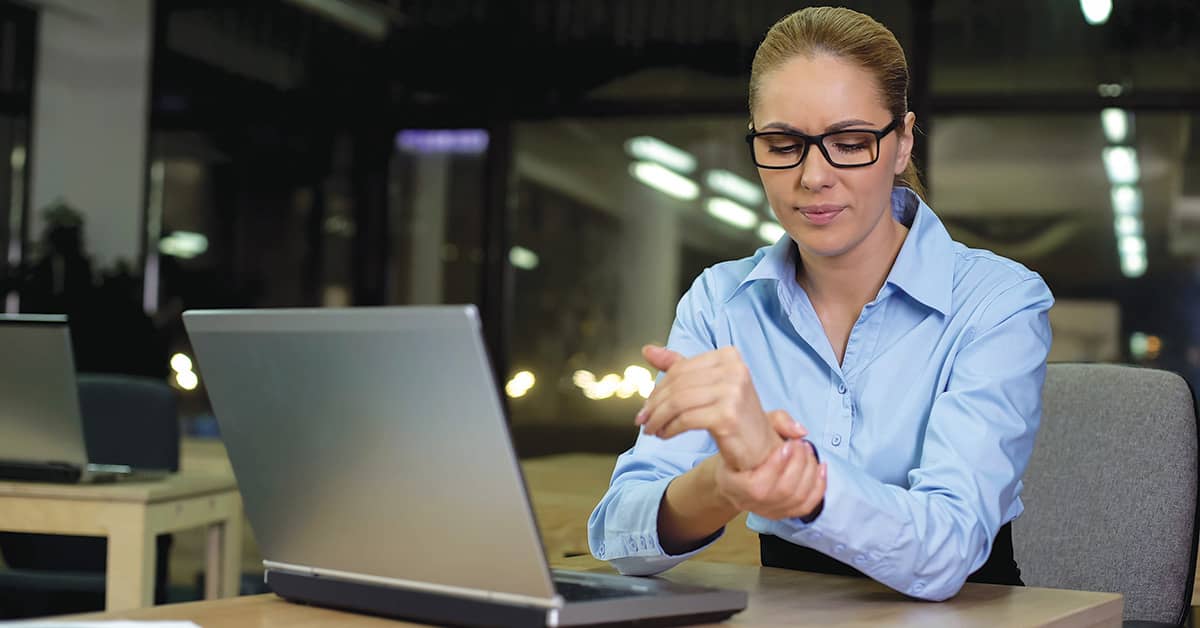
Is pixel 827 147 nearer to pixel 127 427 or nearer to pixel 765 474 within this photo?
pixel 765 474

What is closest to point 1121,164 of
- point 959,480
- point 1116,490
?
point 1116,490

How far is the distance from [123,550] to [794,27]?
1935mm

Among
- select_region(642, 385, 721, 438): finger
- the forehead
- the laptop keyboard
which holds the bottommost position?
the laptop keyboard

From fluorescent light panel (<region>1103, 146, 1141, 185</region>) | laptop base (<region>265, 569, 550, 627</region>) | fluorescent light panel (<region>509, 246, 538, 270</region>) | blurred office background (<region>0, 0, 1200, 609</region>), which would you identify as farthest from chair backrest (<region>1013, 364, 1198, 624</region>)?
fluorescent light panel (<region>509, 246, 538, 270</region>)

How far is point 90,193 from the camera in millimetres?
6391

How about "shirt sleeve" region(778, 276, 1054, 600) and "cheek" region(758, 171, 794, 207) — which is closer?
"shirt sleeve" region(778, 276, 1054, 600)

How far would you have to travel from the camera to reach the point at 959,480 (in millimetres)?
1339

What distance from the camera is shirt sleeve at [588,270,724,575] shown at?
55.6 inches

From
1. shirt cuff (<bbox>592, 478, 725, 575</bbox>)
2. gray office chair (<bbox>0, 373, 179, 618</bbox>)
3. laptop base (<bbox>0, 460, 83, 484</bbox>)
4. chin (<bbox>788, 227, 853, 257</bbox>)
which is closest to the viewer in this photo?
shirt cuff (<bbox>592, 478, 725, 575</bbox>)

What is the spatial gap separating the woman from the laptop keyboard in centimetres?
13

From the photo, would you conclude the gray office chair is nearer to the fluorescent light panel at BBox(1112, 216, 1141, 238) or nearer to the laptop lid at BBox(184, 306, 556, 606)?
the laptop lid at BBox(184, 306, 556, 606)

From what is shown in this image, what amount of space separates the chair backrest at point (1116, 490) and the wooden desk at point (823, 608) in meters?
0.50

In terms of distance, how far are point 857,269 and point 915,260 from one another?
73 millimetres

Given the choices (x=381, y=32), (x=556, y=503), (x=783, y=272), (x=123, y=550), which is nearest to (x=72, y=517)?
(x=123, y=550)
